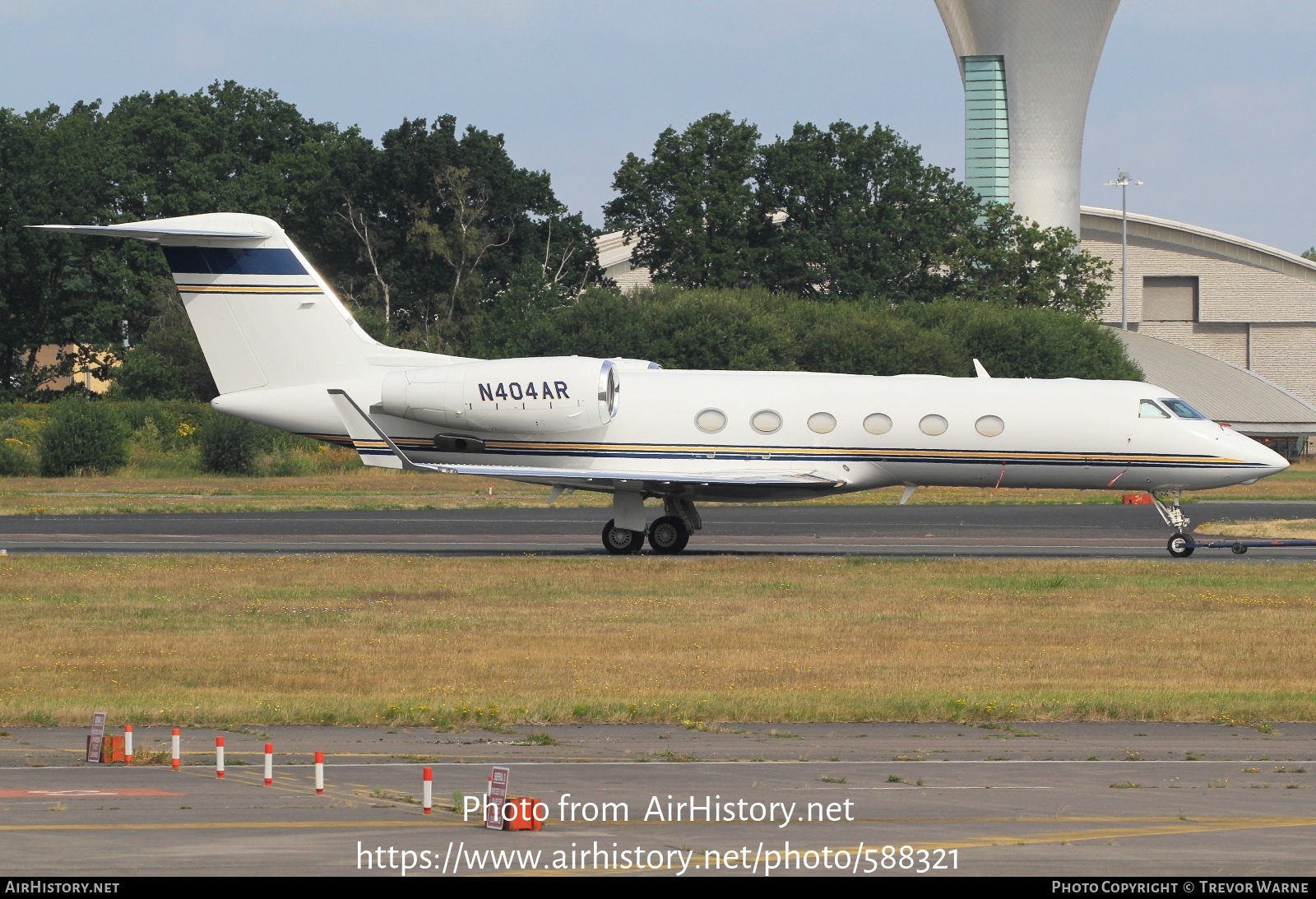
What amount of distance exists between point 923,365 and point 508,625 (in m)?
51.6

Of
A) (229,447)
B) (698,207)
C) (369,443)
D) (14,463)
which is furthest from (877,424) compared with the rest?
(698,207)

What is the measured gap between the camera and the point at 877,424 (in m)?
27.9

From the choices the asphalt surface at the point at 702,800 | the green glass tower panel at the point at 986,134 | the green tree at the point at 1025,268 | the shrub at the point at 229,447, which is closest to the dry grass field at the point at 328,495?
the shrub at the point at 229,447

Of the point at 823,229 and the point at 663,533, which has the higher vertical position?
the point at 823,229

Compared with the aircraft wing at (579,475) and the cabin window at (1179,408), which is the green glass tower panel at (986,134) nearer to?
the cabin window at (1179,408)

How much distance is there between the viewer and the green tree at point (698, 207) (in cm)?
8688

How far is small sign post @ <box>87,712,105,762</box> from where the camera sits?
11.4 meters

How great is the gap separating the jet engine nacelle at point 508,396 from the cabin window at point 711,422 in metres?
1.62

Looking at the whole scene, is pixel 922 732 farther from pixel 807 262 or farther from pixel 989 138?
pixel 989 138

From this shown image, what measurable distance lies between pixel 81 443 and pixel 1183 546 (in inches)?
1469

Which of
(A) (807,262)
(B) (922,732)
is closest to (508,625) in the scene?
(B) (922,732)

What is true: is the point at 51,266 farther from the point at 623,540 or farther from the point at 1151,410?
the point at 1151,410

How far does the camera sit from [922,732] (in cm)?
1341

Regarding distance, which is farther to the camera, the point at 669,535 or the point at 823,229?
the point at 823,229
